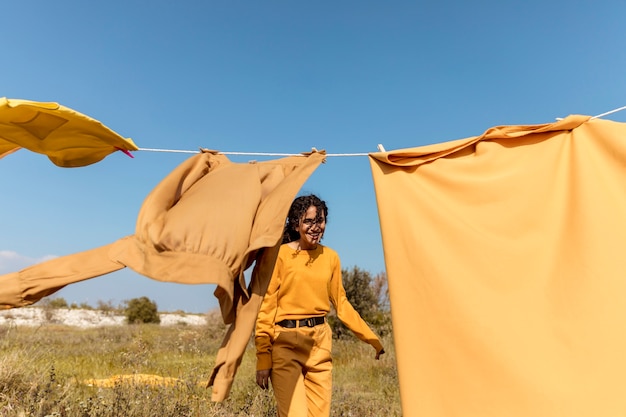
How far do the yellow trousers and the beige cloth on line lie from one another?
2.73 ft

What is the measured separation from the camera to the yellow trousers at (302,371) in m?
3.50

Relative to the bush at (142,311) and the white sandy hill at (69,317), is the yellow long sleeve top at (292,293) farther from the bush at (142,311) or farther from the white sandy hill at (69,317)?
the bush at (142,311)

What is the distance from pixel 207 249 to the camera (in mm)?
2541

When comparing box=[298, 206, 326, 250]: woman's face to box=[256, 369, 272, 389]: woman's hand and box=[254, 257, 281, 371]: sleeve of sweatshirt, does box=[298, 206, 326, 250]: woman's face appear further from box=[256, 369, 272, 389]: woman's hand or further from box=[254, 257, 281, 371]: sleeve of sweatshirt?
box=[256, 369, 272, 389]: woman's hand

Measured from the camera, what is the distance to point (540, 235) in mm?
3068

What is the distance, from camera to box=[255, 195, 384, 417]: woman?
140 inches

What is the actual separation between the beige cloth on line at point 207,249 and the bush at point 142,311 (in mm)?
21706

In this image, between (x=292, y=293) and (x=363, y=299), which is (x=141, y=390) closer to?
(x=292, y=293)

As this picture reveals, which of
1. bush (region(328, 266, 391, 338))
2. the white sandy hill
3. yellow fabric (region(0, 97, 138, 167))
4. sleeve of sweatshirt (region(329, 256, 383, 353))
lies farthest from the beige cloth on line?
the white sandy hill

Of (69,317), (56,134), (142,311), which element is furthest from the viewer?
(69,317)

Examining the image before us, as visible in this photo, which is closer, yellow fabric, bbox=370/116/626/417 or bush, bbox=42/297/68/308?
yellow fabric, bbox=370/116/626/417

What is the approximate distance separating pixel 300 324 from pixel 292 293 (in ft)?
0.72

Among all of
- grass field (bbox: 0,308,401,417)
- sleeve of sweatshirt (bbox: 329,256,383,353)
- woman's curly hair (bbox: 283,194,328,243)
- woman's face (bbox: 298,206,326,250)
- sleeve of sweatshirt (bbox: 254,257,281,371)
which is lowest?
grass field (bbox: 0,308,401,417)

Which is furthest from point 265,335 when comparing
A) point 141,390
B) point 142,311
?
point 142,311
